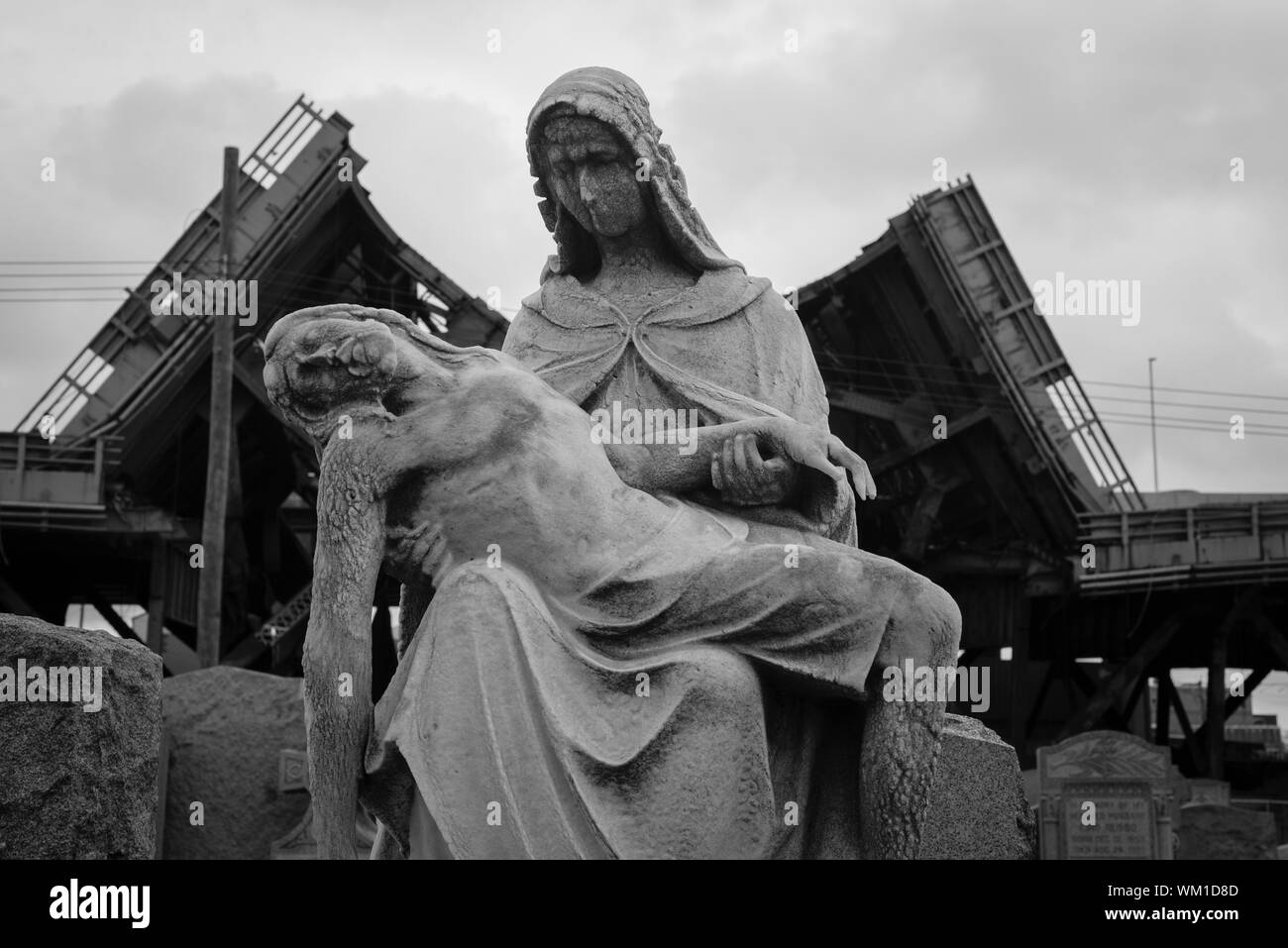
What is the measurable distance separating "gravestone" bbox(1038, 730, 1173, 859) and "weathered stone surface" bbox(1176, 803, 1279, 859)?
0.34 meters

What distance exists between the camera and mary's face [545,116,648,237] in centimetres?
600

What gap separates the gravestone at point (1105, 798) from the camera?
1562 centimetres

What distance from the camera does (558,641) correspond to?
16.4 ft

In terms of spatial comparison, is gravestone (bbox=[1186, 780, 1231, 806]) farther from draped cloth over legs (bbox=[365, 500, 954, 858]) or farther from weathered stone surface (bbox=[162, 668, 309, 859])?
draped cloth over legs (bbox=[365, 500, 954, 858])

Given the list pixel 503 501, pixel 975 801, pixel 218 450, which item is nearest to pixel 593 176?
pixel 503 501

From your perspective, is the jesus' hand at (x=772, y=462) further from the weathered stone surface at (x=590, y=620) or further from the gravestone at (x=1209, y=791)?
the gravestone at (x=1209, y=791)

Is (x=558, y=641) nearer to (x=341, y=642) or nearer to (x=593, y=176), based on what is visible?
(x=341, y=642)

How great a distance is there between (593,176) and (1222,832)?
1214 centimetres

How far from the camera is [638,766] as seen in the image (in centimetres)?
482

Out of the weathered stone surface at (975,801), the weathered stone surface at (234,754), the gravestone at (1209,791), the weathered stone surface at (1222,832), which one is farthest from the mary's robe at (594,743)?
the gravestone at (1209,791)

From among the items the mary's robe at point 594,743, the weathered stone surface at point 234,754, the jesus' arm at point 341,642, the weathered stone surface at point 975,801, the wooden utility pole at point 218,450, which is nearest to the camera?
the mary's robe at point 594,743

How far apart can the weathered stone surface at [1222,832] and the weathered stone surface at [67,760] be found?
10.9 metres
